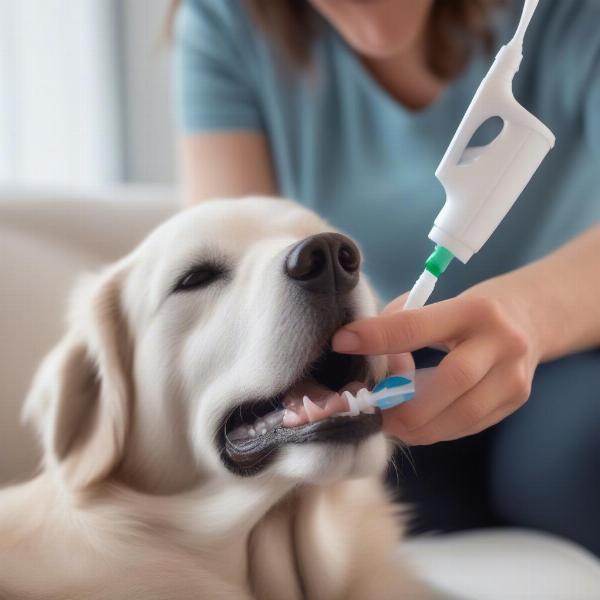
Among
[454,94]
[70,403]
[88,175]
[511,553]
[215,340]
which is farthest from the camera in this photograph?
[88,175]

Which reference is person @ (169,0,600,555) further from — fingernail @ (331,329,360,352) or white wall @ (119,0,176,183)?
white wall @ (119,0,176,183)

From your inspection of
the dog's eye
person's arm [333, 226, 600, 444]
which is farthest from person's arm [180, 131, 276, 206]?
person's arm [333, 226, 600, 444]

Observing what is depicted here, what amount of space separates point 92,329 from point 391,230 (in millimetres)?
584

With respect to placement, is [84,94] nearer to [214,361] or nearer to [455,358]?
[214,361]

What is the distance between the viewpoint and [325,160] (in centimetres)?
141

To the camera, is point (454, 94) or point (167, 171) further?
point (167, 171)

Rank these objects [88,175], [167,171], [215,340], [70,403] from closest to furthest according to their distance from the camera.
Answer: [215,340], [70,403], [88,175], [167,171]

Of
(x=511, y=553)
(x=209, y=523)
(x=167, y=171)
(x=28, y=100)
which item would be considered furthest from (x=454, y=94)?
(x=167, y=171)

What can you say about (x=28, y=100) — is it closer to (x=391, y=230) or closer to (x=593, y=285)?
(x=391, y=230)

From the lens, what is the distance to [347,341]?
0.66 metres

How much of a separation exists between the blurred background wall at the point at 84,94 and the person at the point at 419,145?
0.99m

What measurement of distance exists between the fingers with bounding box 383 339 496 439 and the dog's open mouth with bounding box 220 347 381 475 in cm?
3

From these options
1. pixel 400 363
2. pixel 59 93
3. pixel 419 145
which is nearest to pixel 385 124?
pixel 419 145

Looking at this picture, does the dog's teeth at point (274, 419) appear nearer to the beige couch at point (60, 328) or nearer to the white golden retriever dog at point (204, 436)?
the white golden retriever dog at point (204, 436)
